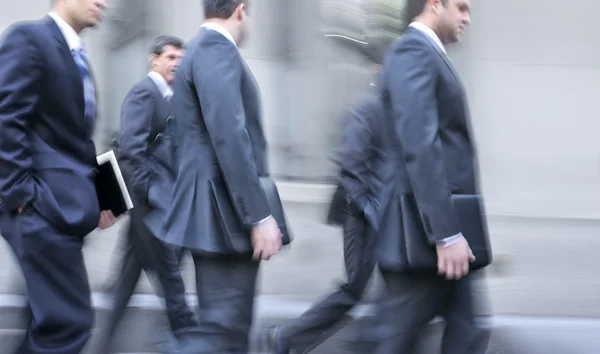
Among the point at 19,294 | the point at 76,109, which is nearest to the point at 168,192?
the point at 19,294

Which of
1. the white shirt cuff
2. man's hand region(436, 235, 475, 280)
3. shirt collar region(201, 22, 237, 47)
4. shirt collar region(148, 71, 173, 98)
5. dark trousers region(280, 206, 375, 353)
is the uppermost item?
shirt collar region(201, 22, 237, 47)

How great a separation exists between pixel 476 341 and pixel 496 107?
4527 millimetres

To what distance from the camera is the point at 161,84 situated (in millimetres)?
6340

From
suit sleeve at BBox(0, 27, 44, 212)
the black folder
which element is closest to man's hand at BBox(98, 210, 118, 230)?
the black folder

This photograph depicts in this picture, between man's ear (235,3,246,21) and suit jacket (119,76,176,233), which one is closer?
man's ear (235,3,246,21)

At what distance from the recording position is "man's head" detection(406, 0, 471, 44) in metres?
4.20

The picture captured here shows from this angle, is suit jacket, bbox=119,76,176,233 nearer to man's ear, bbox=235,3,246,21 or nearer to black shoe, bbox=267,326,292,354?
black shoe, bbox=267,326,292,354

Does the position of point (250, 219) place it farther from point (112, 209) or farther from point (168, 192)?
point (168, 192)

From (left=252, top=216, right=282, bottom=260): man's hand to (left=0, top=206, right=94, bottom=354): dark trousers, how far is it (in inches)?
25.6

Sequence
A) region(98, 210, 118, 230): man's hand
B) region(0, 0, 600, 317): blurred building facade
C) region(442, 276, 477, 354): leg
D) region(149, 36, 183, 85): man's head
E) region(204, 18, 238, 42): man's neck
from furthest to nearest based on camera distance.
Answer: region(0, 0, 600, 317): blurred building facade, region(149, 36, 183, 85): man's head, region(98, 210, 118, 230): man's hand, region(204, 18, 238, 42): man's neck, region(442, 276, 477, 354): leg

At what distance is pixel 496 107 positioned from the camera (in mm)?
8508

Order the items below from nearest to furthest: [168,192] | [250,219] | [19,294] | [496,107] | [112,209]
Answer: [250,219] → [112,209] → [19,294] → [168,192] → [496,107]

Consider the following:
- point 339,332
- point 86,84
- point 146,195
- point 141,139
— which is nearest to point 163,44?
point 141,139

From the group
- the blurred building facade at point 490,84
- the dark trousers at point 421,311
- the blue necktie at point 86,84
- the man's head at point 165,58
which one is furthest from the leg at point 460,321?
the blurred building facade at point 490,84
